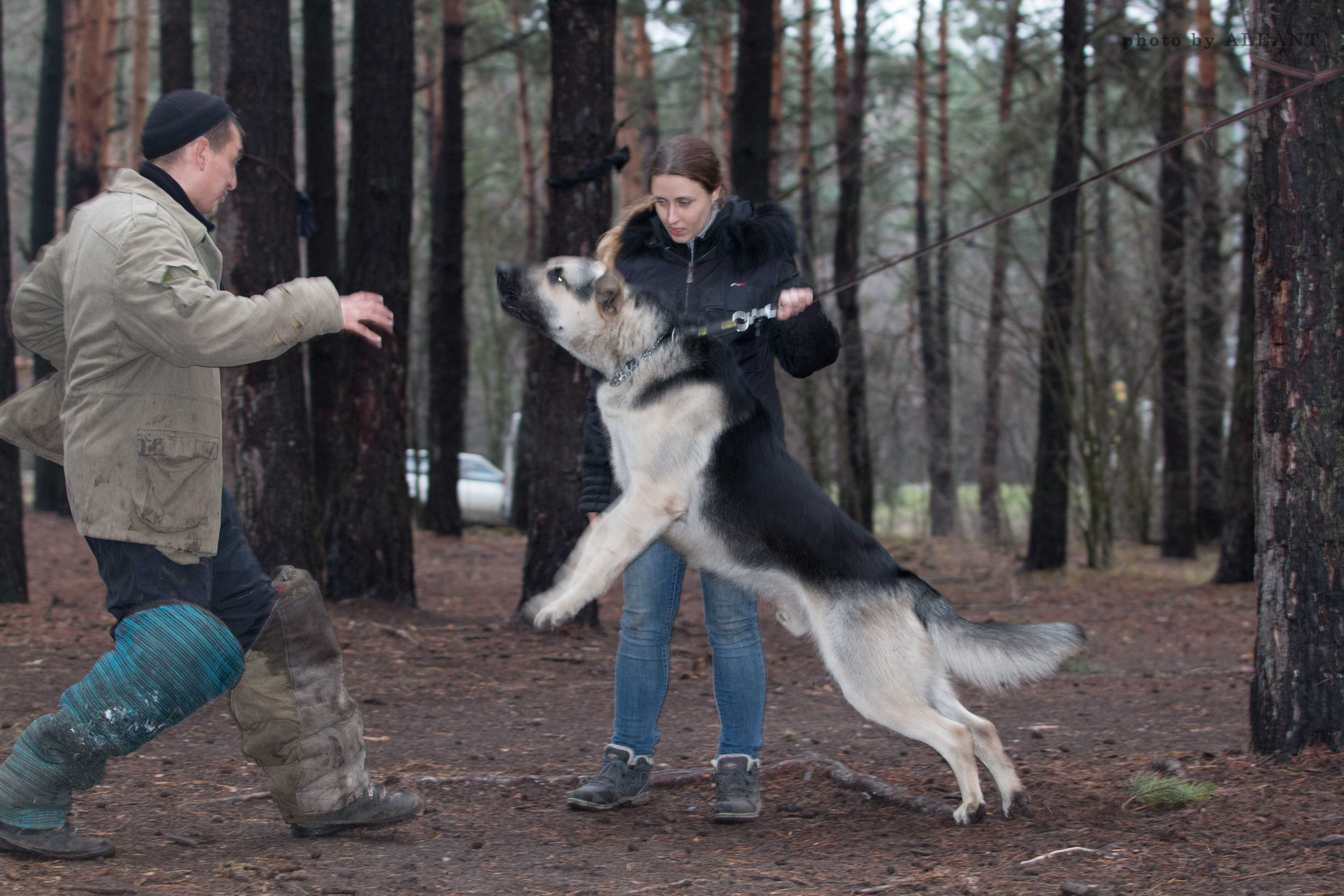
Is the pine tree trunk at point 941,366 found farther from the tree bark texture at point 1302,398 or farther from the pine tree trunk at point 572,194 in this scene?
the tree bark texture at point 1302,398

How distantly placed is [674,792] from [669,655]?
644 mm

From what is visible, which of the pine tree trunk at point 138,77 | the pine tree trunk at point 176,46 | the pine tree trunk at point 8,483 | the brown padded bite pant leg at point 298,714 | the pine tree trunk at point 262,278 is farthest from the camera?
the pine tree trunk at point 138,77

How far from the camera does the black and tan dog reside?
3.87m

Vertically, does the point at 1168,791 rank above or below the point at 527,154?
below

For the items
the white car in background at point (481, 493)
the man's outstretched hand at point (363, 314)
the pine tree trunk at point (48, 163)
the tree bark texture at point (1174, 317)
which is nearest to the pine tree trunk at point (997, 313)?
the tree bark texture at point (1174, 317)

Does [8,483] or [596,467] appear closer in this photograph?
[596,467]

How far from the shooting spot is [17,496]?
8.57 m

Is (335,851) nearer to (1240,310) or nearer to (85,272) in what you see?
(85,272)

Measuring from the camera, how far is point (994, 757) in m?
3.98

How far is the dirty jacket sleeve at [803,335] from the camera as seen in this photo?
13.2ft

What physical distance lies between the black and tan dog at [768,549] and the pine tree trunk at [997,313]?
32.6 feet

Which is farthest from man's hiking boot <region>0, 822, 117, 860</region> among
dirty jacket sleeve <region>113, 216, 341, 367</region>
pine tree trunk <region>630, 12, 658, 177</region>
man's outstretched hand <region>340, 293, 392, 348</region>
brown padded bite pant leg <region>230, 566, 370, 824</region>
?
pine tree trunk <region>630, 12, 658, 177</region>

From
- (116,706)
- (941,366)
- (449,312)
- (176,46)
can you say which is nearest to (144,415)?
(116,706)

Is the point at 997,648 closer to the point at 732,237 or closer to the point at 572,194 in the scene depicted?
the point at 732,237
